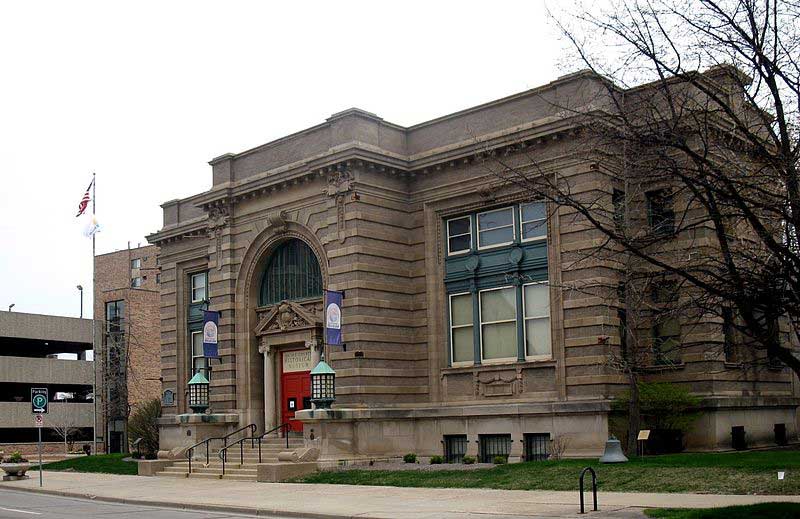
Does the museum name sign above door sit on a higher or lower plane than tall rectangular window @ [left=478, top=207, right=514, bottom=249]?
lower

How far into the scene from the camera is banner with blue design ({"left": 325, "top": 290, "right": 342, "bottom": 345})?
30812 mm

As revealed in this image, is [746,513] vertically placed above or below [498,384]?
below

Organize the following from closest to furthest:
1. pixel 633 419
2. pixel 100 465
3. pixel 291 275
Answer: pixel 633 419, pixel 291 275, pixel 100 465

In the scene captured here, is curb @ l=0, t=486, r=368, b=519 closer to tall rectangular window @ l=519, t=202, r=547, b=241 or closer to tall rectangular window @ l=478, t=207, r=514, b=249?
tall rectangular window @ l=519, t=202, r=547, b=241

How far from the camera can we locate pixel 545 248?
3020 centimetres

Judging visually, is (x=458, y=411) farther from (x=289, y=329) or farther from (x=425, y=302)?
(x=289, y=329)

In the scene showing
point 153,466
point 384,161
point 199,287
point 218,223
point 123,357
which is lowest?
point 153,466

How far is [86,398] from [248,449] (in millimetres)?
41199

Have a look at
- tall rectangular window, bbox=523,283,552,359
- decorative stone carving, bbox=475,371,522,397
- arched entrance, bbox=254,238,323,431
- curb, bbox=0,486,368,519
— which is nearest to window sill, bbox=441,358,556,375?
decorative stone carving, bbox=475,371,522,397

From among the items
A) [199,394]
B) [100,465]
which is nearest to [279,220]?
[199,394]

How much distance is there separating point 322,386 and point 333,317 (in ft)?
7.38

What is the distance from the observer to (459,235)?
108 ft

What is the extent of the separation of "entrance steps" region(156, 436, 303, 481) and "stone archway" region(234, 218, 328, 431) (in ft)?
4.94

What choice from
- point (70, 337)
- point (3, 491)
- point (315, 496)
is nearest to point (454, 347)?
point (315, 496)
